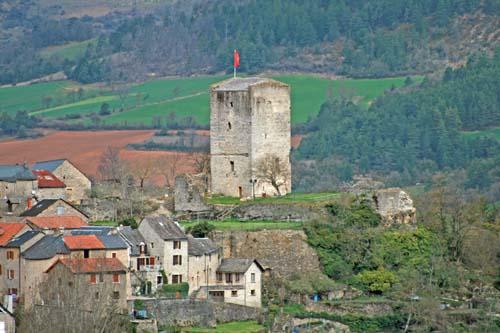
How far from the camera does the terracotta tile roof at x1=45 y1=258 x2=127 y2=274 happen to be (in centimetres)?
6712

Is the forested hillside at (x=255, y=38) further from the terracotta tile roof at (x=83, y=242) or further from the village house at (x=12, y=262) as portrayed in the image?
the village house at (x=12, y=262)

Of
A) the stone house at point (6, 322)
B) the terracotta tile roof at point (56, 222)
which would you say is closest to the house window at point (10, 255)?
the terracotta tile roof at point (56, 222)

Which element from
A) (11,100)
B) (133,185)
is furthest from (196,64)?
(133,185)

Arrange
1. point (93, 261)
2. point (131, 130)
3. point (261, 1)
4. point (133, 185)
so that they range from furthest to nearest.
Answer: point (261, 1) < point (131, 130) < point (133, 185) < point (93, 261)

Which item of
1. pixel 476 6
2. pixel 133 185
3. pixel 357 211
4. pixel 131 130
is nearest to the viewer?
pixel 357 211

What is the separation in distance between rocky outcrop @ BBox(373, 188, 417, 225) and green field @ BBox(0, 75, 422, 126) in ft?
165

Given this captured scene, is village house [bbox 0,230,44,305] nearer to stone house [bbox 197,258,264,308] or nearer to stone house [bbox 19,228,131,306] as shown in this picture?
stone house [bbox 19,228,131,306]

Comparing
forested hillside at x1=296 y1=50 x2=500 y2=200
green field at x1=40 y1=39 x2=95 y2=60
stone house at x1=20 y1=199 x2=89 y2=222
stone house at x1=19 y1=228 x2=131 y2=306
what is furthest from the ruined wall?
green field at x1=40 y1=39 x2=95 y2=60

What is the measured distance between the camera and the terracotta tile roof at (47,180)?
77562 mm

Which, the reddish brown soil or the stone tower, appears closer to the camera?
the stone tower

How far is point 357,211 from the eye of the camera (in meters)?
76.5

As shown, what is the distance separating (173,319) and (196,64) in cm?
9372

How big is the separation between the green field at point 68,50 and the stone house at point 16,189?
8530 centimetres

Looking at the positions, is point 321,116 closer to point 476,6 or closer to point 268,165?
point 476,6
